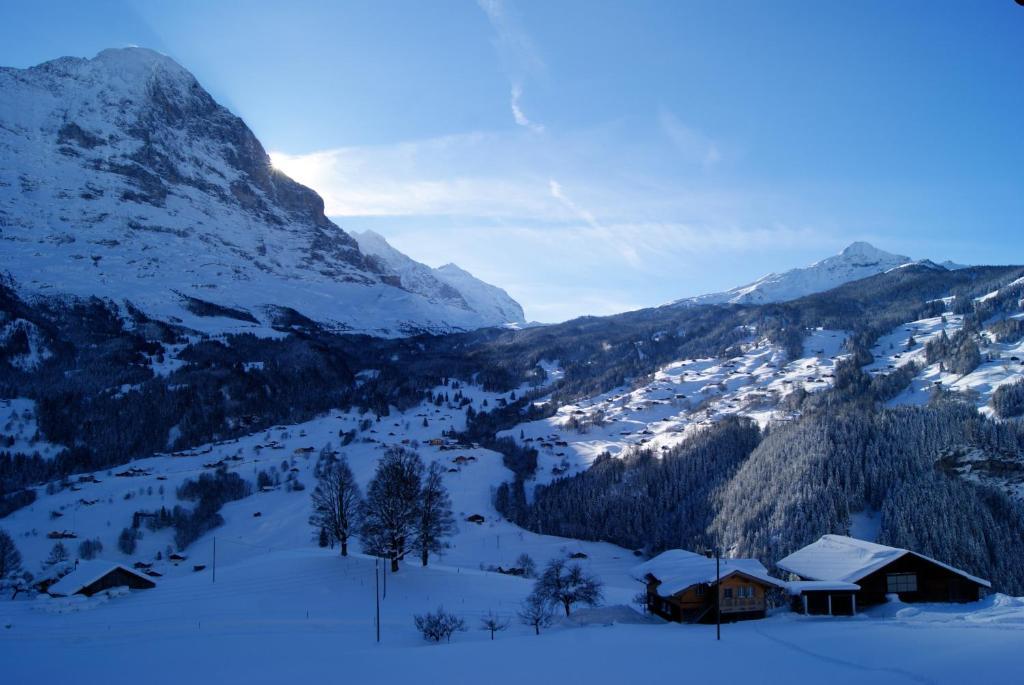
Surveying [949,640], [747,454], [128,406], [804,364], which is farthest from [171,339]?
[949,640]

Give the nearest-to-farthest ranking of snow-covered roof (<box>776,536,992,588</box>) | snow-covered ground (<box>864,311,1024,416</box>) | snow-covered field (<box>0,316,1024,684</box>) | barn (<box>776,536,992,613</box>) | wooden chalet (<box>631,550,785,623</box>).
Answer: snow-covered field (<box>0,316,1024,684</box>)
snow-covered roof (<box>776,536,992,588</box>)
barn (<box>776,536,992,613</box>)
wooden chalet (<box>631,550,785,623</box>)
snow-covered ground (<box>864,311,1024,416</box>)

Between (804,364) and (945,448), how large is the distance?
9183 centimetres

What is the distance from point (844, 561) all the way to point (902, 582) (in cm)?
300

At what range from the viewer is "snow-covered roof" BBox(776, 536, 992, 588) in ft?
113

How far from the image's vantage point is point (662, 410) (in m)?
172

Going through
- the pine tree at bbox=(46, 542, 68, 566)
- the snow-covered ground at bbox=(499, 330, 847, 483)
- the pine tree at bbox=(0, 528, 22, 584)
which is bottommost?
the pine tree at bbox=(46, 542, 68, 566)

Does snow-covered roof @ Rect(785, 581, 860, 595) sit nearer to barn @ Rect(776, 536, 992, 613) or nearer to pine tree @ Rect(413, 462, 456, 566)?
barn @ Rect(776, 536, 992, 613)

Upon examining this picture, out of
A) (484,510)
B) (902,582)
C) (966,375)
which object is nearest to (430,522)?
(902,582)

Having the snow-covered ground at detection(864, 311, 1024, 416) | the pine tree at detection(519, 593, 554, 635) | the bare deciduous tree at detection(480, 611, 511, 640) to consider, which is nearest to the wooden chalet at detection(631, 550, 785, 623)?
the pine tree at detection(519, 593, 554, 635)

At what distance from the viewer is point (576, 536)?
96.8 m

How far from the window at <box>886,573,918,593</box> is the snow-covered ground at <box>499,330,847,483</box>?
9040cm

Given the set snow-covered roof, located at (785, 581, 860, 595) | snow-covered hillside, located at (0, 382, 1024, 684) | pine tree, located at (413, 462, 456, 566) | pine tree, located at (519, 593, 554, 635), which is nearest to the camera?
snow-covered hillside, located at (0, 382, 1024, 684)

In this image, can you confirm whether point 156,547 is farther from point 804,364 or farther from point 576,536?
point 804,364

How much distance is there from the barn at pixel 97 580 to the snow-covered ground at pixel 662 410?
86230 millimetres
